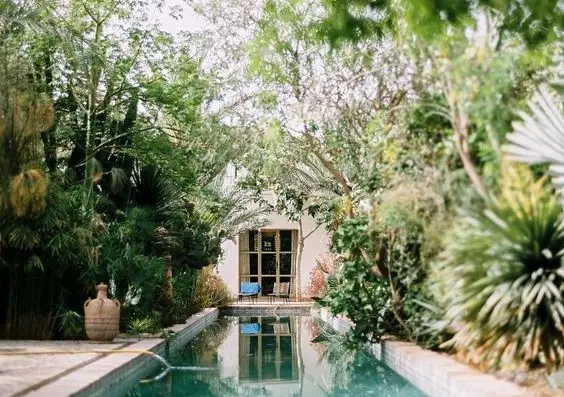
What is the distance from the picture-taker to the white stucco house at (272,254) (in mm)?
28359

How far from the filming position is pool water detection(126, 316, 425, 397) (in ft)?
31.7

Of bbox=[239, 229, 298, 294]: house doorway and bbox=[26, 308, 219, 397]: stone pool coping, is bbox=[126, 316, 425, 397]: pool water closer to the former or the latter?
bbox=[26, 308, 219, 397]: stone pool coping

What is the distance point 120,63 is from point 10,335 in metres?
5.42

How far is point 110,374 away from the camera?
8.59 metres

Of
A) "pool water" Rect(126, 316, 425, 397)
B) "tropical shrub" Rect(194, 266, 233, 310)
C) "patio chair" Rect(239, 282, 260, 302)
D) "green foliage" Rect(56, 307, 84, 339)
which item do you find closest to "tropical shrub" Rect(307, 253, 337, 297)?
"patio chair" Rect(239, 282, 260, 302)

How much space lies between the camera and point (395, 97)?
1004cm

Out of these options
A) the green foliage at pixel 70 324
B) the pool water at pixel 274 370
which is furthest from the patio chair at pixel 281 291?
the green foliage at pixel 70 324

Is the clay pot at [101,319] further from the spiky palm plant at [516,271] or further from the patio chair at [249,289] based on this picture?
the patio chair at [249,289]

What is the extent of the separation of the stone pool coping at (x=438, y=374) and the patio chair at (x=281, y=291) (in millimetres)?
15126

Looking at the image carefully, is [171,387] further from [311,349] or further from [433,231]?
[311,349]

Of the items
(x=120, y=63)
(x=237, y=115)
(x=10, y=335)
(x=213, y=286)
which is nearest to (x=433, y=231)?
(x=237, y=115)

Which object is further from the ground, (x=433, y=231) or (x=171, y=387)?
(x=433, y=231)

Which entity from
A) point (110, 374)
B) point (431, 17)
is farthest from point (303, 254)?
point (431, 17)

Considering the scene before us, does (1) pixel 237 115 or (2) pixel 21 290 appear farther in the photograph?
(1) pixel 237 115
